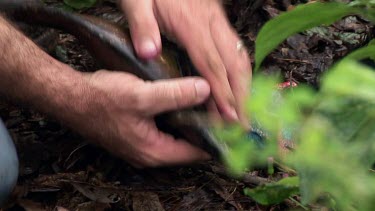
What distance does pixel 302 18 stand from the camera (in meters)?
0.77

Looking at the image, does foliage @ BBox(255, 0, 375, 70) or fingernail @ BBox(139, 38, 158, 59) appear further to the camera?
fingernail @ BBox(139, 38, 158, 59)

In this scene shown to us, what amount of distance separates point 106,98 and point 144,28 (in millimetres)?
182

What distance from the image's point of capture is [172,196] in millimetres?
1695

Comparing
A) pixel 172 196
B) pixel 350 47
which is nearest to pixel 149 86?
pixel 172 196

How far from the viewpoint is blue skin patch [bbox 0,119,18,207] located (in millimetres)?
1471

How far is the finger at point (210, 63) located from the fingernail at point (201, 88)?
31 mm

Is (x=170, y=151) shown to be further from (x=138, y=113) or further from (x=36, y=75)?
(x=36, y=75)

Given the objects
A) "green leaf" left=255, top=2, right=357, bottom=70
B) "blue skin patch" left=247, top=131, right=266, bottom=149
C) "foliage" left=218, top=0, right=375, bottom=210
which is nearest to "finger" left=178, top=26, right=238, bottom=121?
"blue skin patch" left=247, top=131, right=266, bottom=149

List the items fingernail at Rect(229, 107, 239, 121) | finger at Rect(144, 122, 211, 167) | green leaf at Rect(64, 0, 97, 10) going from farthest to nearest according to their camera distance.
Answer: green leaf at Rect(64, 0, 97, 10) < finger at Rect(144, 122, 211, 167) < fingernail at Rect(229, 107, 239, 121)

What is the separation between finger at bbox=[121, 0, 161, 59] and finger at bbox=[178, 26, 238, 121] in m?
0.07

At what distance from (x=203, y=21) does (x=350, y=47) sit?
3.14 feet

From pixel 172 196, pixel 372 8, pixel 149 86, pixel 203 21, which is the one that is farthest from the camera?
pixel 172 196

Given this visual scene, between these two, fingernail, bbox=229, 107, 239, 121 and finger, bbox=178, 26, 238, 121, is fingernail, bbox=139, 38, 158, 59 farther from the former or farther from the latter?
fingernail, bbox=229, 107, 239, 121

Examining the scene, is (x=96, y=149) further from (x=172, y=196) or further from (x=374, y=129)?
(x=374, y=129)
